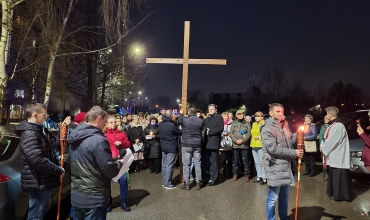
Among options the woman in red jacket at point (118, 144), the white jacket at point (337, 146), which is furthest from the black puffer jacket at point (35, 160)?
the white jacket at point (337, 146)

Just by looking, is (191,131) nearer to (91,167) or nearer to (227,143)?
Answer: (227,143)

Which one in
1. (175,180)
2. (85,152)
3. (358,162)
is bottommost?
(175,180)

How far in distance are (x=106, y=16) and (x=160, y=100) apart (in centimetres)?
10401

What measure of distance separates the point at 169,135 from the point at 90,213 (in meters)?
4.49

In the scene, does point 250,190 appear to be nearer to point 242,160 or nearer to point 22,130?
point 242,160

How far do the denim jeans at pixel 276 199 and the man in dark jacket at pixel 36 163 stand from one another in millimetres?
3021

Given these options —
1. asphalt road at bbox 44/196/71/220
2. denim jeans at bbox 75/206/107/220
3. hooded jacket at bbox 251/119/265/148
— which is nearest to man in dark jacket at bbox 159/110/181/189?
hooded jacket at bbox 251/119/265/148

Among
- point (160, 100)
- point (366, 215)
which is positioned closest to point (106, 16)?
point (366, 215)

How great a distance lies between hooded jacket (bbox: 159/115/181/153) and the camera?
310 inches

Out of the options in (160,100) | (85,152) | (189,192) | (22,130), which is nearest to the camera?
(85,152)

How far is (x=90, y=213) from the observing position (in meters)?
3.53

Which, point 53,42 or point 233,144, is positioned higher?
point 53,42

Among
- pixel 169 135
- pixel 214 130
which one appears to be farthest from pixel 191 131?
pixel 214 130

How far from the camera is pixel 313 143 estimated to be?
907 centimetres
